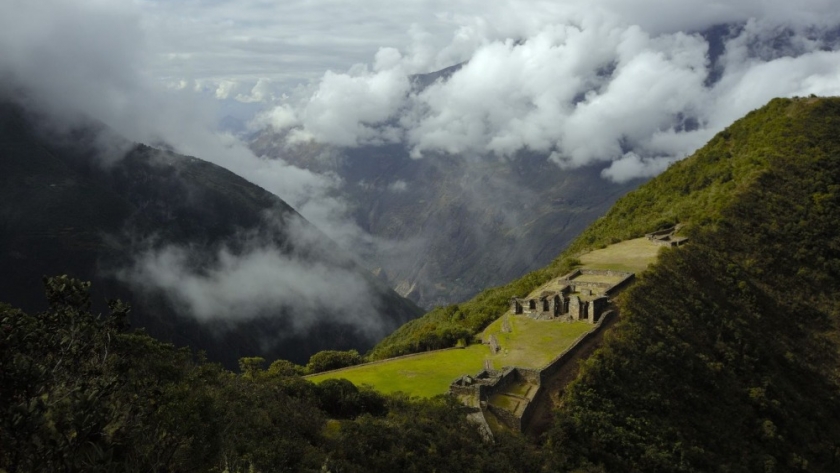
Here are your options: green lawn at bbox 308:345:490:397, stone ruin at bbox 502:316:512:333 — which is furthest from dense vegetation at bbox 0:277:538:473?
stone ruin at bbox 502:316:512:333

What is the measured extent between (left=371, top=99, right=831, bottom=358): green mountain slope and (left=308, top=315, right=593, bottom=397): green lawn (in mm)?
3732

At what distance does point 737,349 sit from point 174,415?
33.8m

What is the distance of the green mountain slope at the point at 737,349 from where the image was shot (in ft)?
91.6

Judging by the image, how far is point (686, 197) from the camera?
64688 mm

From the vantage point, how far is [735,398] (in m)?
33.6

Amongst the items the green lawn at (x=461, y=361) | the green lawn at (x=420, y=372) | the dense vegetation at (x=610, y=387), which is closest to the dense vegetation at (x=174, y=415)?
the dense vegetation at (x=610, y=387)

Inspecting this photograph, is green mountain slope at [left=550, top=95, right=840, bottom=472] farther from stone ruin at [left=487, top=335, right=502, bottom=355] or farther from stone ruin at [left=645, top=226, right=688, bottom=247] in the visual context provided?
stone ruin at [left=487, top=335, right=502, bottom=355]

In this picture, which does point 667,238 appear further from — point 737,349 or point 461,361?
point 461,361

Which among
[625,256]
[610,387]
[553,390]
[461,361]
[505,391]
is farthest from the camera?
[625,256]

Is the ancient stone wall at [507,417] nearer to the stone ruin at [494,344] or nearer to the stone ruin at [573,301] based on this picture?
the stone ruin at [494,344]

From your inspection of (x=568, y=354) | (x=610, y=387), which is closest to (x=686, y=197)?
(x=568, y=354)

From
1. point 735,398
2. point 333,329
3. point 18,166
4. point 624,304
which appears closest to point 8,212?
point 18,166

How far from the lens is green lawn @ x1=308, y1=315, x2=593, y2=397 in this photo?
1262 inches

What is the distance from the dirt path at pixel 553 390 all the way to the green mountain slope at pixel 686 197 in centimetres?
964
